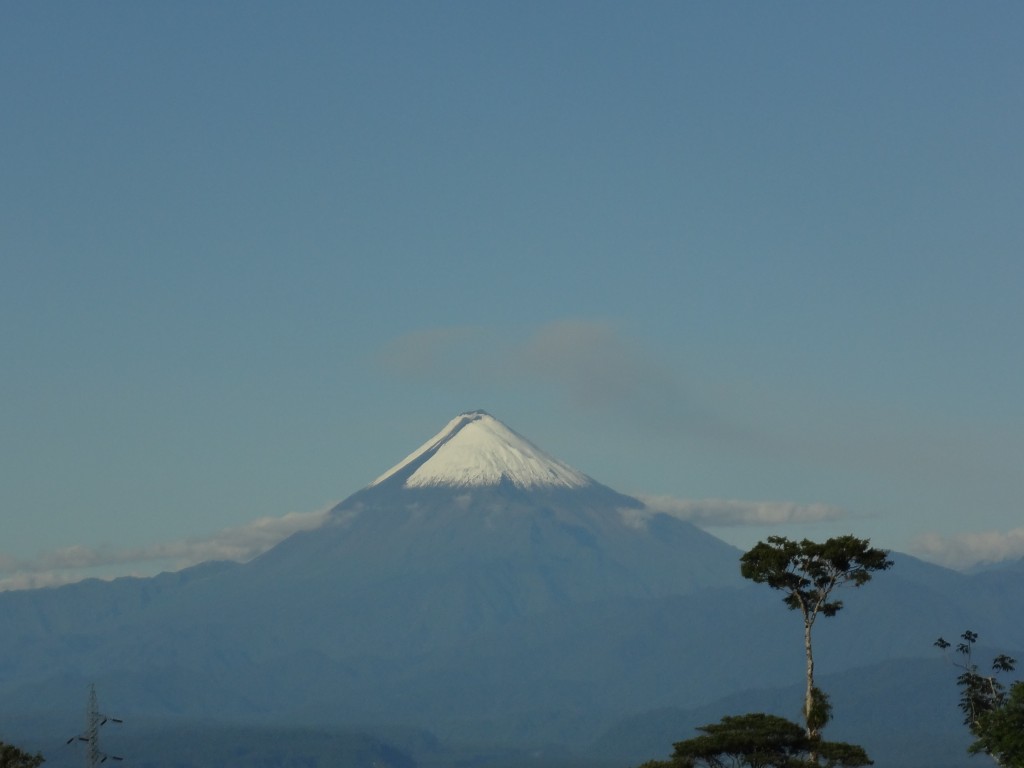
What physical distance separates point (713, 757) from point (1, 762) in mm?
40142

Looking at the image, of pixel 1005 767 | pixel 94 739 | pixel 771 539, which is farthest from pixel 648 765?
pixel 94 739

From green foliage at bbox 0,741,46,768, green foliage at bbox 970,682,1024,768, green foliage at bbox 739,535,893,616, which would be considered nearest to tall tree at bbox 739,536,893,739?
green foliage at bbox 739,535,893,616

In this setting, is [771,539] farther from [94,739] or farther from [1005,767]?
[94,739]

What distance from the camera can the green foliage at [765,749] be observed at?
277ft

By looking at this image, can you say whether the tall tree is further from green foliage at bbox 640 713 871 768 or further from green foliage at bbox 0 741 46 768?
green foliage at bbox 0 741 46 768

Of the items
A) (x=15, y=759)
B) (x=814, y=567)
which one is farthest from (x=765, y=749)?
(x=15, y=759)

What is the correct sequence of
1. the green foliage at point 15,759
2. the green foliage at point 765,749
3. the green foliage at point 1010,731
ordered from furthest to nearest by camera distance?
the green foliage at point 15,759 < the green foliage at point 1010,731 < the green foliage at point 765,749

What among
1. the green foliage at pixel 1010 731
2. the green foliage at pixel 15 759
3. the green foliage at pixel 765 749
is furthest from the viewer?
the green foliage at pixel 15 759

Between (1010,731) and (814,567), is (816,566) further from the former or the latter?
(1010,731)

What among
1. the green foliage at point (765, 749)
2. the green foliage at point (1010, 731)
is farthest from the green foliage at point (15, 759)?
the green foliage at point (1010, 731)

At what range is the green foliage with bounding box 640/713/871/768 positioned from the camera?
84.5 m

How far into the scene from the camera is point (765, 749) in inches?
3356

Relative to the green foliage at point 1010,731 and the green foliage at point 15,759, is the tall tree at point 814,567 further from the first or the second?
the green foliage at point 15,759

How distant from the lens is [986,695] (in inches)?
4454
